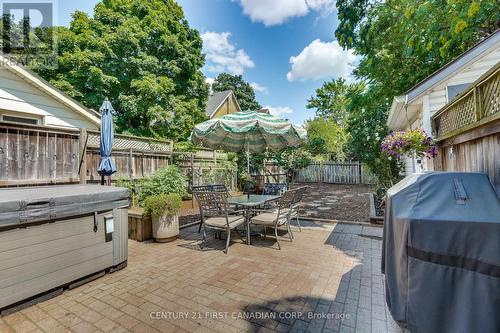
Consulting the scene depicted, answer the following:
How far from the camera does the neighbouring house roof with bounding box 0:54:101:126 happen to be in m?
6.85

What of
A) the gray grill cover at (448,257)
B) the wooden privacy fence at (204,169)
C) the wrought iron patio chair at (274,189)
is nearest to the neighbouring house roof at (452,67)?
the wrought iron patio chair at (274,189)

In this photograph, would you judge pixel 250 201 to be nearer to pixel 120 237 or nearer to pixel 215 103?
pixel 120 237

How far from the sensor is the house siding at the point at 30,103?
22.5 ft

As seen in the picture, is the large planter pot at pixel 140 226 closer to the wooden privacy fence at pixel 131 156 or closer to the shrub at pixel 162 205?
the shrub at pixel 162 205

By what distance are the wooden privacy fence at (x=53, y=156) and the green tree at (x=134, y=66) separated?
5196 millimetres

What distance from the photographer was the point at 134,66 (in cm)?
1240

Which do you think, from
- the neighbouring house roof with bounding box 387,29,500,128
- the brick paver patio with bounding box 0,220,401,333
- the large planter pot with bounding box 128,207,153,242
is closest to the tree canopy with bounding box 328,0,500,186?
the neighbouring house roof with bounding box 387,29,500,128

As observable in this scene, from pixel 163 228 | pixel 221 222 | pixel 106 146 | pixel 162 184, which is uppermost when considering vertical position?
pixel 106 146

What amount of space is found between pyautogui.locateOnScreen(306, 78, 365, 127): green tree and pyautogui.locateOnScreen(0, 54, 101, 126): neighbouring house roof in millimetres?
24600

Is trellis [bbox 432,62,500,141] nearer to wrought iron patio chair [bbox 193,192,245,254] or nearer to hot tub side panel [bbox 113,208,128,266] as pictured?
wrought iron patio chair [bbox 193,192,245,254]

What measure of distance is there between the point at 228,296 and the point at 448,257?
216cm

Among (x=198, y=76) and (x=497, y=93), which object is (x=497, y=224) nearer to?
(x=497, y=93)

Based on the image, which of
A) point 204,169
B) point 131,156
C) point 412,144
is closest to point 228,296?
point 412,144

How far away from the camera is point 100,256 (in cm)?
316
